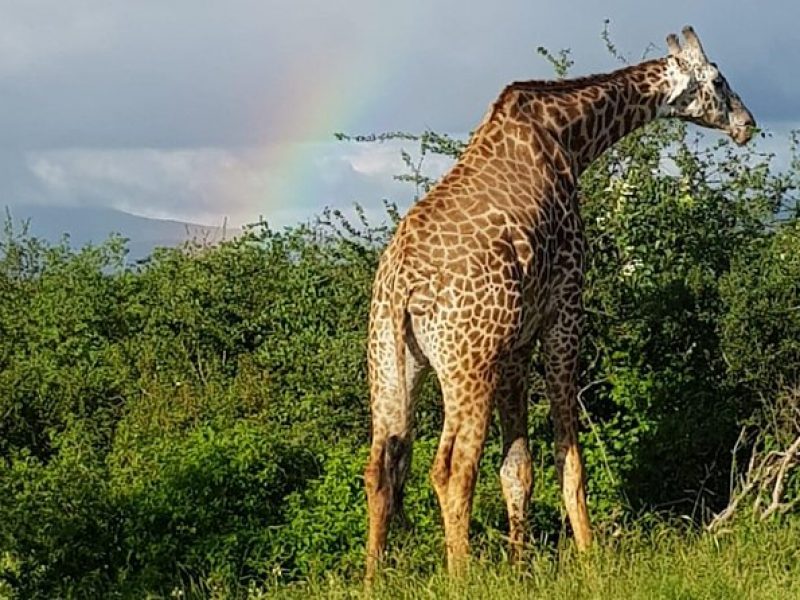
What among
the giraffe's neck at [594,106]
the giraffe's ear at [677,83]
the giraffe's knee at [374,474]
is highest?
the giraffe's ear at [677,83]

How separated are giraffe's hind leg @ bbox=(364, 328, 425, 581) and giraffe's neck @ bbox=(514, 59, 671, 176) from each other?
5.68ft

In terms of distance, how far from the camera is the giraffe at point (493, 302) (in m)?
7.23

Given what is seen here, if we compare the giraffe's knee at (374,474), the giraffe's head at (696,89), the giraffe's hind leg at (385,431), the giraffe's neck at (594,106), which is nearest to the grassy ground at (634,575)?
the giraffe's hind leg at (385,431)

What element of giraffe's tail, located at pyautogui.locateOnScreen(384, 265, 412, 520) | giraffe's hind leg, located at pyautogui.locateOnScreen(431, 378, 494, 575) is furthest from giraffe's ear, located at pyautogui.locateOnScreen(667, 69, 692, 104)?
giraffe's hind leg, located at pyautogui.locateOnScreen(431, 378, 494, 575)

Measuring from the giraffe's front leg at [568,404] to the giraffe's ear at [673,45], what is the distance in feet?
6.52

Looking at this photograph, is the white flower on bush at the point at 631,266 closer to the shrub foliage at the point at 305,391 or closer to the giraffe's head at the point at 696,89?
the shrub foliage at the point at 305,391

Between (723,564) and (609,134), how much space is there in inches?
111

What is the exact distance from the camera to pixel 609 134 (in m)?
8.62

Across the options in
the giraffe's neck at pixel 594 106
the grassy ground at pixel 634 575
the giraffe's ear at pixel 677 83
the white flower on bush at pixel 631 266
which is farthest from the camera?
the white flower on bush at pixel 631 266

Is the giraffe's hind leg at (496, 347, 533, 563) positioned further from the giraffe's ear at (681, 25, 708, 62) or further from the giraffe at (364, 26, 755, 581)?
the giraffe's ear at (681, 25, 708, 62)

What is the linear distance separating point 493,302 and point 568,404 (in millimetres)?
1042

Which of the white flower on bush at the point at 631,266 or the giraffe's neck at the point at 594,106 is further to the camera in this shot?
the white flower on bush at the point at 631,266

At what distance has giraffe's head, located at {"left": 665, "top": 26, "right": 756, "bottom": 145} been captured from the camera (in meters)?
8.88

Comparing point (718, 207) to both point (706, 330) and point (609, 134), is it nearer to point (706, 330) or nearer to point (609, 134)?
point (706, 330)
